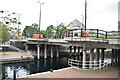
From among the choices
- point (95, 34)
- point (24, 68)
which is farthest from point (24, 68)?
point (95, 34)

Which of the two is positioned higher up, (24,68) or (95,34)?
(95,34)

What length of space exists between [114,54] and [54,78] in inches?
991

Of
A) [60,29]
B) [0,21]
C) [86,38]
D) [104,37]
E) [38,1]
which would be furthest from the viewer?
[60,29]

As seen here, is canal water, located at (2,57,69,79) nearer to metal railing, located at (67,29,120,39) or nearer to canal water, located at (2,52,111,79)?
canal water, located at (2,52,111,79)

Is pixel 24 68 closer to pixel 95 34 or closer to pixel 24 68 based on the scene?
pixel 24 68

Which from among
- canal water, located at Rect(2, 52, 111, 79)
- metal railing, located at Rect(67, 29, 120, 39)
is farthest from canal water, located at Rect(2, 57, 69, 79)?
metal railing, located at Rect(67, 29, 120, 39)

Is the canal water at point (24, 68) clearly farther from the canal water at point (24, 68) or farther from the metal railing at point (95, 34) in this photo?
the metal railing at point (95, 34)

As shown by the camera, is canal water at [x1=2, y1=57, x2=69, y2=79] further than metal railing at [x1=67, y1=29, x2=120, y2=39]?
Yes

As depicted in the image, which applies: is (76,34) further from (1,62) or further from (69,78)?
(1,62)

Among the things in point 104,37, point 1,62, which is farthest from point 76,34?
point 1,62

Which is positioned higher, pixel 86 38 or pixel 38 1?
pixel 38 1

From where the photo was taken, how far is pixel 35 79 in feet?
44.4

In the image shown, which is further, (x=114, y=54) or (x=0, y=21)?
(x=114, y=54)

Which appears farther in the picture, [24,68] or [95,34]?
[24,68]
